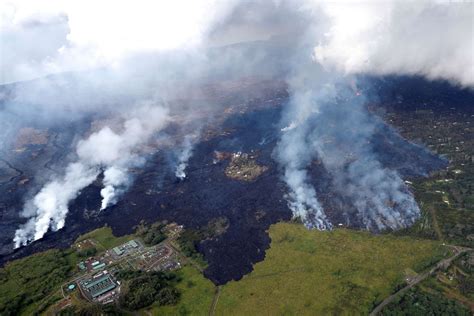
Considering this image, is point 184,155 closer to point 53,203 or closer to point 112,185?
point 112,185

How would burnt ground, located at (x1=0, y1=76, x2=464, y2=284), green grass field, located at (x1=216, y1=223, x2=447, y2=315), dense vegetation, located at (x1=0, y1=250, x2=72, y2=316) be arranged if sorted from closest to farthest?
green grass field, located at (x1=216, y1=223, x2=447, y2=315) → dense vegetation, located at (x1=0, y1=250, x2=72, y2=316) → burnt ground, located at (x1=0, y1=76, x2=464, y2=284)

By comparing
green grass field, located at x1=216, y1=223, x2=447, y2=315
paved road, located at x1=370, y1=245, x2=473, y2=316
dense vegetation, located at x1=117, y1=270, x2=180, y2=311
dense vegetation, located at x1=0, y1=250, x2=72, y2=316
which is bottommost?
paved road, located at x1=370, y1=245, x2=473, y2=316

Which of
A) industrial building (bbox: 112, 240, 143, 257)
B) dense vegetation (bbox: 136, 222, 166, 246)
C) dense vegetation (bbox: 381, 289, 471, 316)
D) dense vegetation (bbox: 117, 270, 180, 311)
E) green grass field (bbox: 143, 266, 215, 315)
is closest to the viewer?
dense vegetation (bbox: 381, 289, 471, 316)

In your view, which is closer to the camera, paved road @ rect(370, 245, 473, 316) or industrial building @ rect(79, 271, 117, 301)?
paved road @ rect(370, 245, 473, 316)

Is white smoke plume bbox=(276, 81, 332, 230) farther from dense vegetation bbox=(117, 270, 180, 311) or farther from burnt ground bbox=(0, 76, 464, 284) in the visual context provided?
dense vegetation bbox=(117, 270, 180, 311)

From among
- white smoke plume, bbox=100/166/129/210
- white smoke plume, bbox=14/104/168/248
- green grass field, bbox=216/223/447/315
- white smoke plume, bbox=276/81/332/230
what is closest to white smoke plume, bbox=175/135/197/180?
white smoke plume, bbox=14/104/168/248

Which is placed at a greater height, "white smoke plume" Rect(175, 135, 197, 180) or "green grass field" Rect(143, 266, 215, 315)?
"white smoke plume" Rect(175, 135, 197, 180)

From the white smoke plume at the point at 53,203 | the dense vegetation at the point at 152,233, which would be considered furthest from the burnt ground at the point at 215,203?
the dense vegetation at the point at 152,233
